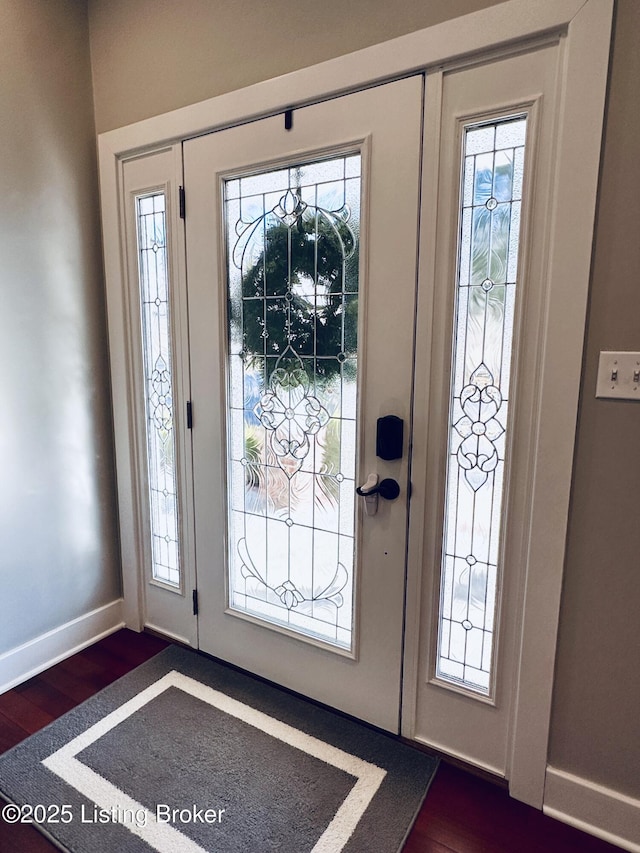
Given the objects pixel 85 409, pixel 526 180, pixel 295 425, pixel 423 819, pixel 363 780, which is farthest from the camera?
pixel 85 409

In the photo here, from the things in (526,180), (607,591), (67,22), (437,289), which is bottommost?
(607,591)

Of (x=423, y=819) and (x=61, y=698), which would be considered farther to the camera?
(x=61, y=698)

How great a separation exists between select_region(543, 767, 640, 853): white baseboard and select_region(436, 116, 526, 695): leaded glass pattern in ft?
1.00

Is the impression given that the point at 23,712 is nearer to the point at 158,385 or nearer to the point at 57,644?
the point at 57,644

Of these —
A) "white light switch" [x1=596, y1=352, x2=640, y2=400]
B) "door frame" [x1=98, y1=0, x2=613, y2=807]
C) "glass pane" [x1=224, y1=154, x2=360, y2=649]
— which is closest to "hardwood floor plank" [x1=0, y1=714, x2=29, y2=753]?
"glass pane" [x1=224, y1=154, x2=360, y2=649]

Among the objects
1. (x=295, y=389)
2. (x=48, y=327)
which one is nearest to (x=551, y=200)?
(x=295, y=389)

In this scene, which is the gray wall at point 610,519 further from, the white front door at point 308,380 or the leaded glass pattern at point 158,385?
the leaded glass pattern at point 158,385

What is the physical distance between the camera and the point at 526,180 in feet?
4.29

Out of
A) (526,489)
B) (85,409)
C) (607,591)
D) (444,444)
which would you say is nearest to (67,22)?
(85,409)

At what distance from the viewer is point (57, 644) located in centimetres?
217

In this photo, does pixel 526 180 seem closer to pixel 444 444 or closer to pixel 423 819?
pixel 444 444

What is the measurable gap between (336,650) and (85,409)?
1.49 m

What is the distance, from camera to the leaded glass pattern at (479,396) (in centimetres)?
136

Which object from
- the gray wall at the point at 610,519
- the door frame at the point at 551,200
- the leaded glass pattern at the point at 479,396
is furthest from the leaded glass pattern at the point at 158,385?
the gray wall at the point at 610,519
